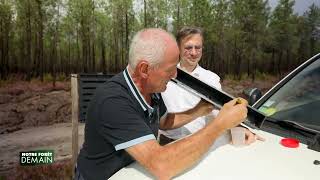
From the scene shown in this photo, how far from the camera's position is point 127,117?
1760 mm

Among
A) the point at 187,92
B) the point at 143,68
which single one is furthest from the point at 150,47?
the point at 187,92

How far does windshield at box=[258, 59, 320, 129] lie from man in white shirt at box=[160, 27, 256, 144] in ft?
1.32

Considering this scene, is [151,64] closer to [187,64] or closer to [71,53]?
[187,64]

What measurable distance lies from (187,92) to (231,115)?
1.04m

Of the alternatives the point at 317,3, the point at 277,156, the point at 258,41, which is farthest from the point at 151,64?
the point at 317,3

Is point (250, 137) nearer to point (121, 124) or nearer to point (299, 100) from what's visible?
point (121, 124)

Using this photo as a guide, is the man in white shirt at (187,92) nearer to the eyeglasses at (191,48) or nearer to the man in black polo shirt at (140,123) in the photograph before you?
the eyeglasses at (191,48)

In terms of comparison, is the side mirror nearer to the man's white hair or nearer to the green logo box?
the man's white hair

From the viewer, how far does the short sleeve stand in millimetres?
1724

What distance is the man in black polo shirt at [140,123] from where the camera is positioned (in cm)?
170

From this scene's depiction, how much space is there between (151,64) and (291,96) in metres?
1.25

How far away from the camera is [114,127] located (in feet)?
5.78

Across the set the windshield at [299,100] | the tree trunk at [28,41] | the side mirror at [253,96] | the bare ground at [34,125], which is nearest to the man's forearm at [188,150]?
the windshield at [299,100]

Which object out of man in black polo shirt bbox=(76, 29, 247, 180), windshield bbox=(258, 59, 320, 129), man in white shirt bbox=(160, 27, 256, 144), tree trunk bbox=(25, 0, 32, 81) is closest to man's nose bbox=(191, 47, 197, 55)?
man in white shirt bbox=(160, 27, 256, 144)
